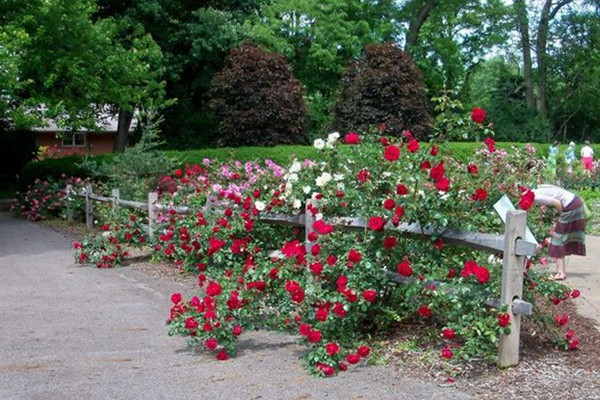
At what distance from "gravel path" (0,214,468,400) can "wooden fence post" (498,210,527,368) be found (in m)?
0.56

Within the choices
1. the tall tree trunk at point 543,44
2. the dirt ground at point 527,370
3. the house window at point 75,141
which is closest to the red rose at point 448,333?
the dirt ground at point 527,370

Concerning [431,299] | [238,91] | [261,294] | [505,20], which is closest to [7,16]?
[238,91]

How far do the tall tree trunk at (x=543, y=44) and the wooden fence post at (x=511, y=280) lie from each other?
37251 millimetres

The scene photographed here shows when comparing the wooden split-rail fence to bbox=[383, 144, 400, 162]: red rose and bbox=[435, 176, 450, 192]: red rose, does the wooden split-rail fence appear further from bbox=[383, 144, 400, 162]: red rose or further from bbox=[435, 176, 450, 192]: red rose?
bbox=[383, 144, 400, 162]: red rose

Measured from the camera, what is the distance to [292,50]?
96.2 ft

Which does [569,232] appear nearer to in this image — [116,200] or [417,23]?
[116,200]

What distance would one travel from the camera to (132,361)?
5.46 m

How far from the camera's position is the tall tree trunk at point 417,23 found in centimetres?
3297

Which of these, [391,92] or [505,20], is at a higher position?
[505,20]

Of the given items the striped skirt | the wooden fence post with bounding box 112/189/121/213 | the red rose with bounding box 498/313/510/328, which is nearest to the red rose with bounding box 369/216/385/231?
the red rose with bounding box 498/313/510/328

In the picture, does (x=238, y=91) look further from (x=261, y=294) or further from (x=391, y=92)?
(x=261, y=294)

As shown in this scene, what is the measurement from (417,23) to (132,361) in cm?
3042

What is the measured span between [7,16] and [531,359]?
16.6 meters

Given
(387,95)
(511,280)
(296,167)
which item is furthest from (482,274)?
(387,95)
